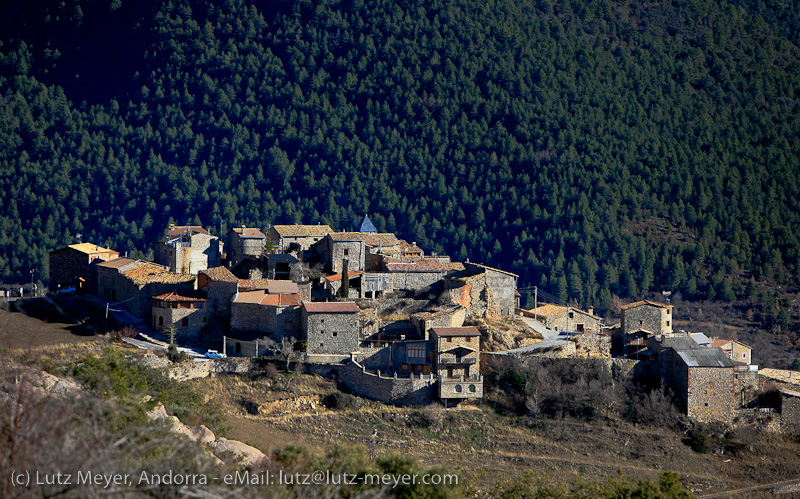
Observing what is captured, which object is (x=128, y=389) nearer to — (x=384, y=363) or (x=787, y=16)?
(x=384, y=363)

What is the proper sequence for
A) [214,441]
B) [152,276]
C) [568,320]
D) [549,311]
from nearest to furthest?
[214,441]
[152,276]
[568,320]
[549,311]

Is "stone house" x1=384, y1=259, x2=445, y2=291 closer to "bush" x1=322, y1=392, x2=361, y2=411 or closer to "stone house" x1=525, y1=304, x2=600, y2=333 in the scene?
"stone house" x1=525, y1=304, x2=600, y2=333

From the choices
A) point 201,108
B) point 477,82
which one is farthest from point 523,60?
point 201,108

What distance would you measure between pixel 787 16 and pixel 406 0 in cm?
7392

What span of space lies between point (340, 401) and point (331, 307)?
5058 millimetres

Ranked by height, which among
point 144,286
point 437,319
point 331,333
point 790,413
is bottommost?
point 790,413

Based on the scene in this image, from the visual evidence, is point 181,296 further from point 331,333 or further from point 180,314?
point 331,333

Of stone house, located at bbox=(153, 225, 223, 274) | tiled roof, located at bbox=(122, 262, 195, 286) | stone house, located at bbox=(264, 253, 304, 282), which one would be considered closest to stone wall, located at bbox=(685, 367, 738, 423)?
stone house, located at bbox=(264, 253, 304, 282)

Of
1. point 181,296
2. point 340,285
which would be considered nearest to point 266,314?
point 181,296

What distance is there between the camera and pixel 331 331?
4531 centimetres

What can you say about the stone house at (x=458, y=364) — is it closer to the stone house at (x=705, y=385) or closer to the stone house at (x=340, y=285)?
the stone house at (x=340, y=285)

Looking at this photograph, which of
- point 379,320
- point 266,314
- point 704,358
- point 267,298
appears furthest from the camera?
point 379,320

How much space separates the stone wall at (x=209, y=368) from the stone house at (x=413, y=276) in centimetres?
1150

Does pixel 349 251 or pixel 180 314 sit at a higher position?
pixel 349 251
